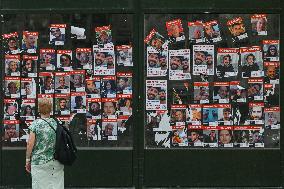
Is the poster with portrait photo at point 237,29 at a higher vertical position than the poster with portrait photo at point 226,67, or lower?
higher

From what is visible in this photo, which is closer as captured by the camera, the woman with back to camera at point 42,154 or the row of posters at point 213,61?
the woman with back to camera at point 42,154

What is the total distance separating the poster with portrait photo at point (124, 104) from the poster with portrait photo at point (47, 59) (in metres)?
1.13

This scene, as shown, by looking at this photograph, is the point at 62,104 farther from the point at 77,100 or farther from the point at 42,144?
the point at 42,144

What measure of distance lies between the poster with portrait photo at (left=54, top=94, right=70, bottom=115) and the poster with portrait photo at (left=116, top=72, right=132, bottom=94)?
79cm

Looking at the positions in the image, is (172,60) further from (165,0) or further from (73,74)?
(73,74)

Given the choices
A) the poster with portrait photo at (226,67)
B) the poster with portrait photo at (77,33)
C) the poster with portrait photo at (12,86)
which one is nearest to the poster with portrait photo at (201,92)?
the poster with portrait photo at (226,67)

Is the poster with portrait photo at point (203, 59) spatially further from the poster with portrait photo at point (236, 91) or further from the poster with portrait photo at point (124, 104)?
the poster with portrait photo at point (124, 104)

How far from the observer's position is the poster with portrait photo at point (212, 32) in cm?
973

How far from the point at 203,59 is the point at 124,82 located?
1.25m

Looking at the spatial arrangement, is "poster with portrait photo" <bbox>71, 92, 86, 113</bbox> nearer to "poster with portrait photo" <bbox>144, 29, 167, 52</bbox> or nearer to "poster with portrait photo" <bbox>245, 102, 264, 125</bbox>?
"poster with portrait photo" <bbox>144, 29, 167, 52</bbox>

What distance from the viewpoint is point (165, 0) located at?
9.72 metres

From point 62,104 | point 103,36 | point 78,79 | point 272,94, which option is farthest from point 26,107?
point 272,94

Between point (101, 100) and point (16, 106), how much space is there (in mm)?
1303

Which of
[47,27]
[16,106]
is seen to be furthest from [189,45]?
[16,106]
